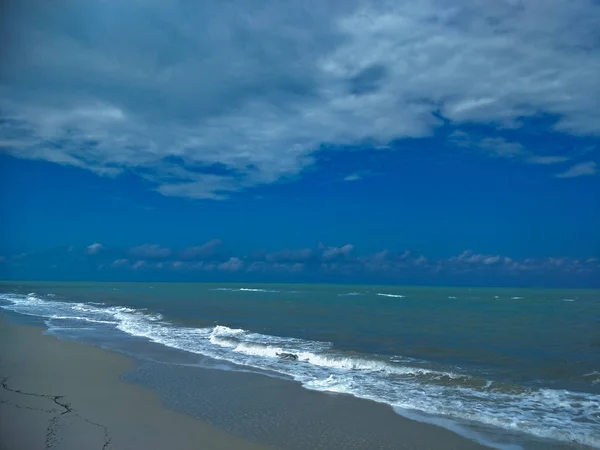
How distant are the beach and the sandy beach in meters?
0.02

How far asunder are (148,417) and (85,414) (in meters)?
1.32

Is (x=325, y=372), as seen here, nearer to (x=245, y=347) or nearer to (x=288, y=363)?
(x=288, y=363)

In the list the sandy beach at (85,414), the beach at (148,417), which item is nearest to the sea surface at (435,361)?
the beach at (148,417)

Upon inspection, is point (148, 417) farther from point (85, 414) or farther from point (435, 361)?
point (435, 361)

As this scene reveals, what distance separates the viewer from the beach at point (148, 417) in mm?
8320

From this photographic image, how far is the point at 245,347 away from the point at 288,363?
139 inches

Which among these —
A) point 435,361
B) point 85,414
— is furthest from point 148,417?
point 435,361

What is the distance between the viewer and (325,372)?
15.2 metres

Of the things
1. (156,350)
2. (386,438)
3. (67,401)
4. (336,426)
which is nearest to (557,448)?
(386,438)

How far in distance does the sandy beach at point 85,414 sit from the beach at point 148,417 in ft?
0.06

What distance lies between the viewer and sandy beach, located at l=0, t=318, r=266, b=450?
8141 millimetres

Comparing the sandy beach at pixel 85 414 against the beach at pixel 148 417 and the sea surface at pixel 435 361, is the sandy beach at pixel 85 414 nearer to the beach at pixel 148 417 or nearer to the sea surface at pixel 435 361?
the beach at pixel 148 417

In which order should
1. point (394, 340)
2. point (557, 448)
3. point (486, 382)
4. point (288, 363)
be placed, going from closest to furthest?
1. point (557, 448)
2. point (486, 382)
3. point (288, 363)
4. point (394, 340)

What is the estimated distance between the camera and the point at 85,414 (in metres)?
9.70
